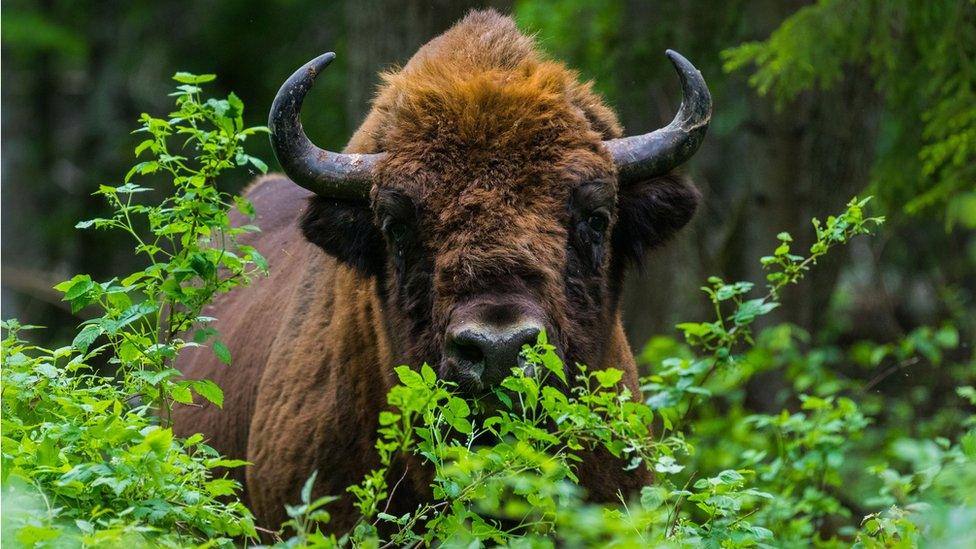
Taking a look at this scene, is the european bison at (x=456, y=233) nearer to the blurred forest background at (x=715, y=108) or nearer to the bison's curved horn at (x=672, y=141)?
the bison's curved horn at (x=672, y=141)

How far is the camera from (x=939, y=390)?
40.9ft

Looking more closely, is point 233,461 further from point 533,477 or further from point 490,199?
point 490,199

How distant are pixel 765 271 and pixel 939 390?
3.31m

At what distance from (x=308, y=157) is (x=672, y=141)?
1.73 meters

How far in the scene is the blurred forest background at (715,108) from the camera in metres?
7.99

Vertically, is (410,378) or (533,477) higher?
(410,378)

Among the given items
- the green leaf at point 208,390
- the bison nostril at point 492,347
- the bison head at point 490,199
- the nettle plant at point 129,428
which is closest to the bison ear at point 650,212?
the bison head at point 490,199

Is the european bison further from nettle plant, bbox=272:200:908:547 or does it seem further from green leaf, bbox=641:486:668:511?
green leaf, bbox=641:486:668:511

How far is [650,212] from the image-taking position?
20.4 ft

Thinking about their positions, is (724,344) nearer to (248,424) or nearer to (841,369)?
(248,424)

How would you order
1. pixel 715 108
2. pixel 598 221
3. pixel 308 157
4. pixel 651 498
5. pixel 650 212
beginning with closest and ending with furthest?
pixel 651 498 → pixel 598 221 → pixel 308 157 → pixel 650 212 → pixel 715 108

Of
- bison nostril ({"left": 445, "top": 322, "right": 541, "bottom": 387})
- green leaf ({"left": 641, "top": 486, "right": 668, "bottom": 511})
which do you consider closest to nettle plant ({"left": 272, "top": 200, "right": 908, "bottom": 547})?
green leaf ({"left": 641, "top": 486, "right": 668, "bottom": 511})

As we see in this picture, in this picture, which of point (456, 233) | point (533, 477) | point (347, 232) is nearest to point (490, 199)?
point (456, 233)

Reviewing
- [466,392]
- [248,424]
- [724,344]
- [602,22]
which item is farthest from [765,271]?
[466,392]
